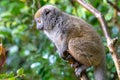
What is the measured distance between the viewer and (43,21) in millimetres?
3664

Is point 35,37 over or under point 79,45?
under

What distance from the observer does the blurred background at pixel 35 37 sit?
11.5 feet

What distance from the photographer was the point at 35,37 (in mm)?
5047

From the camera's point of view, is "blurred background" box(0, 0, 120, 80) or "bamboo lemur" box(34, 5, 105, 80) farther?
"blurred background" box(0, 0, 120, 80)

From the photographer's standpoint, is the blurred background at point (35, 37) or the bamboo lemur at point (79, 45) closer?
the bamboo lemur at point (79, 45)

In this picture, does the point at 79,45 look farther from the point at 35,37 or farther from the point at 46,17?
the point at 35,37

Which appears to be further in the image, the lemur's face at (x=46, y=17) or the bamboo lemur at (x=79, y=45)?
the lemur's face at (x=46, y=17)

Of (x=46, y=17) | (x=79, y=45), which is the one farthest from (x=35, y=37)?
(x=79, y=45)

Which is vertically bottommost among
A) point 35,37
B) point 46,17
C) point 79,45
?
point 35,37

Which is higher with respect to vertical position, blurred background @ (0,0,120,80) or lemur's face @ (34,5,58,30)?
lemur's face @ (34,5,58,30)

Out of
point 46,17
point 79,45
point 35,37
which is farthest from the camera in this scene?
point 35,37

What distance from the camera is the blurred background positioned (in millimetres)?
3508

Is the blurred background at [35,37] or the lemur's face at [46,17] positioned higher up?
the lemur's face at [46,17]

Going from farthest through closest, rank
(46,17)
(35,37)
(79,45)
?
(35,37), (46,17), (79,45)
